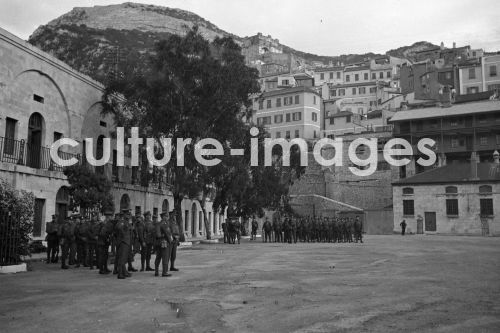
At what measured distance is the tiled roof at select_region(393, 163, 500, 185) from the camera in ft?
177

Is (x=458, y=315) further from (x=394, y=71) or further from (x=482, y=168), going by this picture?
(x=394, y=71)

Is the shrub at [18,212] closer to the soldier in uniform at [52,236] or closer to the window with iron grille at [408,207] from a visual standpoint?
the soldier in uniform at [52,236]

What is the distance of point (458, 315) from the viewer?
824cm

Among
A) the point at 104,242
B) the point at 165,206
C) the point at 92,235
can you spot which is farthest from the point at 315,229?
the point at 104,242

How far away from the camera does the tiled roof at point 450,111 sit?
6552 centimetres

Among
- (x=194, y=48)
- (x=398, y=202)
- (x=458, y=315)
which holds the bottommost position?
(x=458, y=315)

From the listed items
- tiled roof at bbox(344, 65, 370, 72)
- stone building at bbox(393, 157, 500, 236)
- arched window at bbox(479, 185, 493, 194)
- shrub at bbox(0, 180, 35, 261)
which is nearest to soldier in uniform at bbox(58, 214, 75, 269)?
shrub at bbox(0, 180, 35, 261)

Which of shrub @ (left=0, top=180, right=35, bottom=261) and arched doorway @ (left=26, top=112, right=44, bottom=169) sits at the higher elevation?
arched doorway @ (left=26, top=112, right=44, bottom=169)

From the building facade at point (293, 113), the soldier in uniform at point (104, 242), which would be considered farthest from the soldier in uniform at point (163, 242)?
the building facade at point (293, 113)

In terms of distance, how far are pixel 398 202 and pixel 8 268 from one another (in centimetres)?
4949

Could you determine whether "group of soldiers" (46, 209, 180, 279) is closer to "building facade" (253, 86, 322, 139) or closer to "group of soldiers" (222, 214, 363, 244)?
"group of soldiers" (222, 214, 363, 244)

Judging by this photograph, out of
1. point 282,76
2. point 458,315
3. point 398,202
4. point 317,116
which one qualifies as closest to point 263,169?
point 398,202

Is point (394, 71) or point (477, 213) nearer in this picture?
point (477, 213)

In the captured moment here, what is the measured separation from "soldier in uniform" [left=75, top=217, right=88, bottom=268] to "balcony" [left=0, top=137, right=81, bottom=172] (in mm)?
6935
